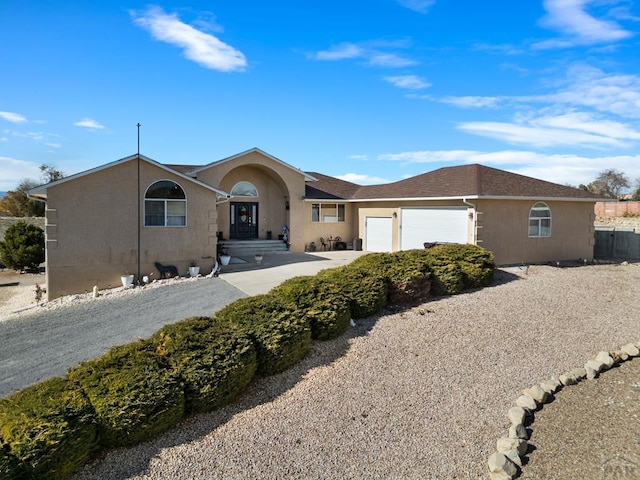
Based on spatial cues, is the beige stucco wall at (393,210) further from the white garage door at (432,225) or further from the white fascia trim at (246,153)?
the white fascia trim at (246,153)

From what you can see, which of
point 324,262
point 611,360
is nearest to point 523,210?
point 324,262

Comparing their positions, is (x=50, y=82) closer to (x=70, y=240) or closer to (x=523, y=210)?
(x=70, y=240)

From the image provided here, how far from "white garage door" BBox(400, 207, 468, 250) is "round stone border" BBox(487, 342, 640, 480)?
941 cm

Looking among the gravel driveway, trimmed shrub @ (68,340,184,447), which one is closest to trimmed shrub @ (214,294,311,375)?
trimmed shrub @ (68,340,184,447)

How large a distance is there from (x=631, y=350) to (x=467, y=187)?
404 inches

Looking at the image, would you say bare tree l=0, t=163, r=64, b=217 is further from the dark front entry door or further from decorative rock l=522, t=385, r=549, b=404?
decorative rock l=522, t=385, r=549, b=404

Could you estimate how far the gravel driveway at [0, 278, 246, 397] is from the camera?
8.05 metres

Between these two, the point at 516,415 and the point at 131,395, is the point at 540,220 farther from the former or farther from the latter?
the point at 131,395

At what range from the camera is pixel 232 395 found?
534 cm

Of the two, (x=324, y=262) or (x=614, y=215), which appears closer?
(x=324, y=262)

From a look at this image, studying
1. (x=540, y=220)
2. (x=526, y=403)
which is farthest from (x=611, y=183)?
(x=526, y=403)

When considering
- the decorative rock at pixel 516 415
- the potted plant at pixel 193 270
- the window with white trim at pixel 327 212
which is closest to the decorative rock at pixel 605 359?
the decorative rock at pixel 516 415

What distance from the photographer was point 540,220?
1805 centimetres

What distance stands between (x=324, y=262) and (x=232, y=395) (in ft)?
42.6
